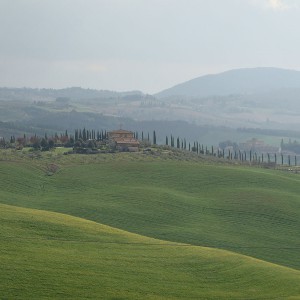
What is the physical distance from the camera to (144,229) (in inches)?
3312

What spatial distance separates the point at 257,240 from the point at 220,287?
27.2 metres

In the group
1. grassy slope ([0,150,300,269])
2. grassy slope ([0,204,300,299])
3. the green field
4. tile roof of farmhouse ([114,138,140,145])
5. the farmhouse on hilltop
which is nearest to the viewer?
grassy slope ([0,204,300,299])

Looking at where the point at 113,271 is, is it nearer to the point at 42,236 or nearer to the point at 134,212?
the point at 42,236

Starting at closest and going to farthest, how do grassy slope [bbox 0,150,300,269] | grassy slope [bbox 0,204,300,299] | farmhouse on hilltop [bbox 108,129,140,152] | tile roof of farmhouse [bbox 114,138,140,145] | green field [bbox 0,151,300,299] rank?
grassy slope [bbox 0,204,300,299] < green field [bbox 0,151,300,299] < grassy slope [bbox 0,150,300,269] < farmhouse on hilltop [bbox 108,129,140,152] < tile roof of farmhouse [bbox 114,138,140,145]

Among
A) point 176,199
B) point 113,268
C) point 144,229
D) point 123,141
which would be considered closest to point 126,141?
point 123,141

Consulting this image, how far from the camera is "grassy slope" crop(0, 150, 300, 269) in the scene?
83.8 m

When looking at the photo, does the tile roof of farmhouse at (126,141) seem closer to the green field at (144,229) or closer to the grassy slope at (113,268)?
the green field at (144,229)

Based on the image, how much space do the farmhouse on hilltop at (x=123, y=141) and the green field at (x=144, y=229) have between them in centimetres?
895

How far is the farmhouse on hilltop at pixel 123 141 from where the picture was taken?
471ft

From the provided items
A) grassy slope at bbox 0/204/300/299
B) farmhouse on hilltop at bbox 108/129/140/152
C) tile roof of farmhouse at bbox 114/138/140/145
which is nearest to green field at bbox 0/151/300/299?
grassy slope at bbox 0/204/300/299

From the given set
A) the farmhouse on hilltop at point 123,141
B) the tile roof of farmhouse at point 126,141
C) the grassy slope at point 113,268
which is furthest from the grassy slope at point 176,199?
the tile roof of farmhouse at point 126,141

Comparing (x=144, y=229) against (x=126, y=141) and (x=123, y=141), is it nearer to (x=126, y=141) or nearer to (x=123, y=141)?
(x=126, y=141)

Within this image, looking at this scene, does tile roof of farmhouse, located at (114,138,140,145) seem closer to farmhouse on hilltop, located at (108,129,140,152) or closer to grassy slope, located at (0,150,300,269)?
farmhouse on hilltop, located at (108,129,140,152)

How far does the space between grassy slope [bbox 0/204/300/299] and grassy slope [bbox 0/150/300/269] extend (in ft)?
44.4
